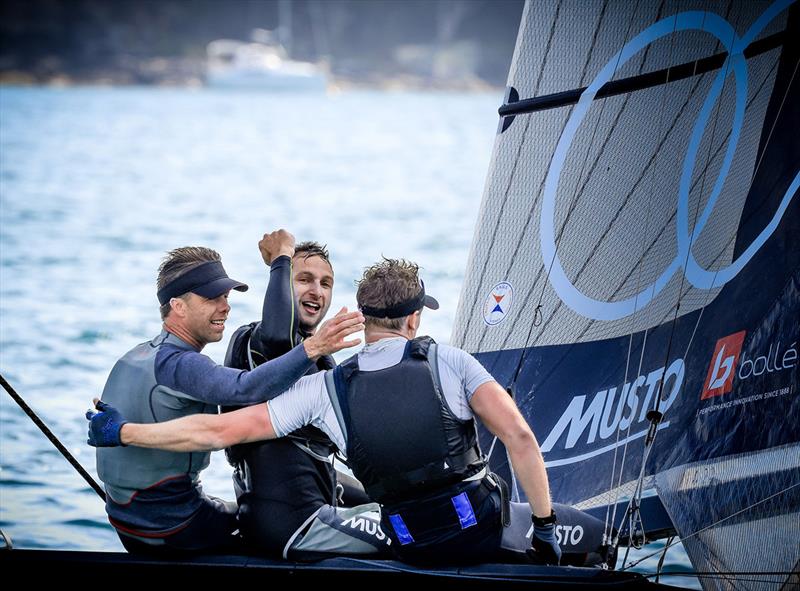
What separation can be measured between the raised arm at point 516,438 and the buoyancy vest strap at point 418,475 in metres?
0.13

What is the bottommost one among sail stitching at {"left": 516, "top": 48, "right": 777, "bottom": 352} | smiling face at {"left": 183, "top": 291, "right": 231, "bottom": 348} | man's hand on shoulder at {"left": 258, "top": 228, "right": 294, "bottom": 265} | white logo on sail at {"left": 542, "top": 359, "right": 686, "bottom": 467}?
smiling face at {"left": 183, "top": 291, "right": 231, "bottom": 348}

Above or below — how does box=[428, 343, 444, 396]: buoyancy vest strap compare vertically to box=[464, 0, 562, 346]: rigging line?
below

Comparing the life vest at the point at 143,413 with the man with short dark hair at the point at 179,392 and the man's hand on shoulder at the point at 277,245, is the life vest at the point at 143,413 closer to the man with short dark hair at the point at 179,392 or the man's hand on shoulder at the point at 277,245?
the man with short dark hair at the point at 179,392

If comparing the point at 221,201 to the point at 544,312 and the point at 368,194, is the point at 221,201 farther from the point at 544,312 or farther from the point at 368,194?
the point at 544,312

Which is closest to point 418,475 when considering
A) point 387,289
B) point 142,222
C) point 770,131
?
point 387,289

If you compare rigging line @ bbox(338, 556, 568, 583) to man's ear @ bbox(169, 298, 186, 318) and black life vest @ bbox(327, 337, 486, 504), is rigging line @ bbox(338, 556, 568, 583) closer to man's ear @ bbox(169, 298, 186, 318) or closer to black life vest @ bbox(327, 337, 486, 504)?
black life vest @ bbox(327, 337, 486, 504)

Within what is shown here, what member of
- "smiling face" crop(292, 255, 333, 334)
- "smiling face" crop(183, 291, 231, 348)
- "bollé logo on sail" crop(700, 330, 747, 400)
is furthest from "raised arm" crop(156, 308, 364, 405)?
"bollé logo on sail" crop(700, 330, 747, 400)

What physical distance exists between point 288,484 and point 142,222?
19.5 m

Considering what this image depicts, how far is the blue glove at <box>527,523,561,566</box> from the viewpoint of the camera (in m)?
3.05

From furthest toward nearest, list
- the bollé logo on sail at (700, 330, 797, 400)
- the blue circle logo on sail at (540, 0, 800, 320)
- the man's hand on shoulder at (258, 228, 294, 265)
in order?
the bollé logo on sail at (700, 330, 797, 400), the blue circle logo on sail at (540, 0, 800, 320), the man's hand on shoulder at (258, 228, 294, 265)

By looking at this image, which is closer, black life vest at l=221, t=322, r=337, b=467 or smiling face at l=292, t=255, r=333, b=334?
black life vest at l=221, t=322, r=337, b=467

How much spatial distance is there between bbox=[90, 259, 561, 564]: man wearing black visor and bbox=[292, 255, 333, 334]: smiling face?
0.49 m

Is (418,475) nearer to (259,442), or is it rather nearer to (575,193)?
(259,442)

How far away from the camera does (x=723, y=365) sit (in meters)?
3.74
